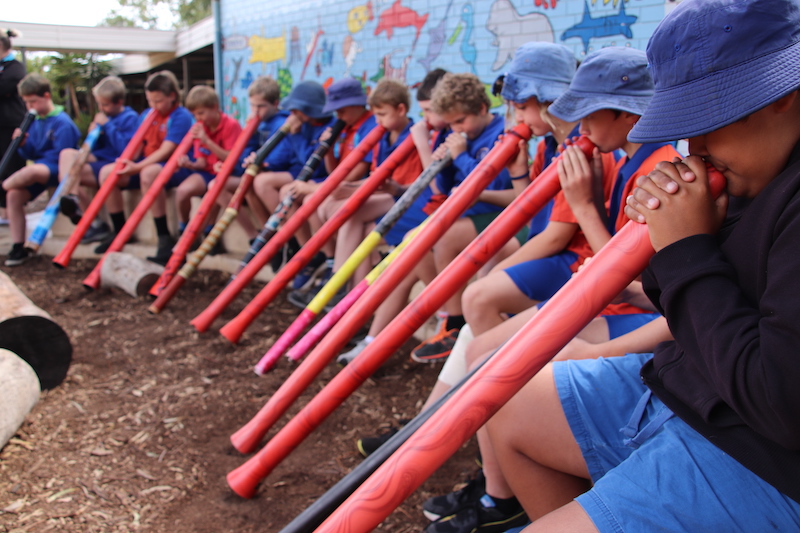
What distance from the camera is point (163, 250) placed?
5.04 metres

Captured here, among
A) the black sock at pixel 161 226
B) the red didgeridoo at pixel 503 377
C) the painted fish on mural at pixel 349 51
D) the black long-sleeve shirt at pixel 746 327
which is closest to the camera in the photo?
the black long-sleeve shirt at pixel 746 327

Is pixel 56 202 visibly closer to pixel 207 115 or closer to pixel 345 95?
pixel 207 115

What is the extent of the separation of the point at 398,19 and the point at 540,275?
503cm

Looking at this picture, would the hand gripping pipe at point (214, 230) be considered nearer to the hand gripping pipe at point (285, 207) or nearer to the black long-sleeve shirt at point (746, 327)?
the hand gripping pipe at point (285, 207)

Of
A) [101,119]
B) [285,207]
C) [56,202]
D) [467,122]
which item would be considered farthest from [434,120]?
[101,119]

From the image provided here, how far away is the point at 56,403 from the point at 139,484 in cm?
88

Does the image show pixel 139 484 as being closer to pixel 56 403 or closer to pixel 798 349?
pixel 56 403

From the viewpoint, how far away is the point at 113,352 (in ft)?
11.5

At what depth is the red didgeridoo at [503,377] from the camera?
1.21m

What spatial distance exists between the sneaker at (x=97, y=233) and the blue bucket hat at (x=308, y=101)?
7.61ft

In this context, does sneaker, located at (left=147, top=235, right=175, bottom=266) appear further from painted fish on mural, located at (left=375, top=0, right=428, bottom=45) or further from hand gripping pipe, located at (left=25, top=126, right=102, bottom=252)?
painted fish on mural, located at (left=375, top=0, right=428, bottom=45)

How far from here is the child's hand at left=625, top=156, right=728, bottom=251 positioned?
101 centimetres

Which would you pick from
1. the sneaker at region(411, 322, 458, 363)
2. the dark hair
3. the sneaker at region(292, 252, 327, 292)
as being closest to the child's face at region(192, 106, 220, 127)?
the sneaker at region(292, 252, 327, 292)

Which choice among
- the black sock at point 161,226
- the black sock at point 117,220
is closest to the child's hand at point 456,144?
the black sock at point 161,226
